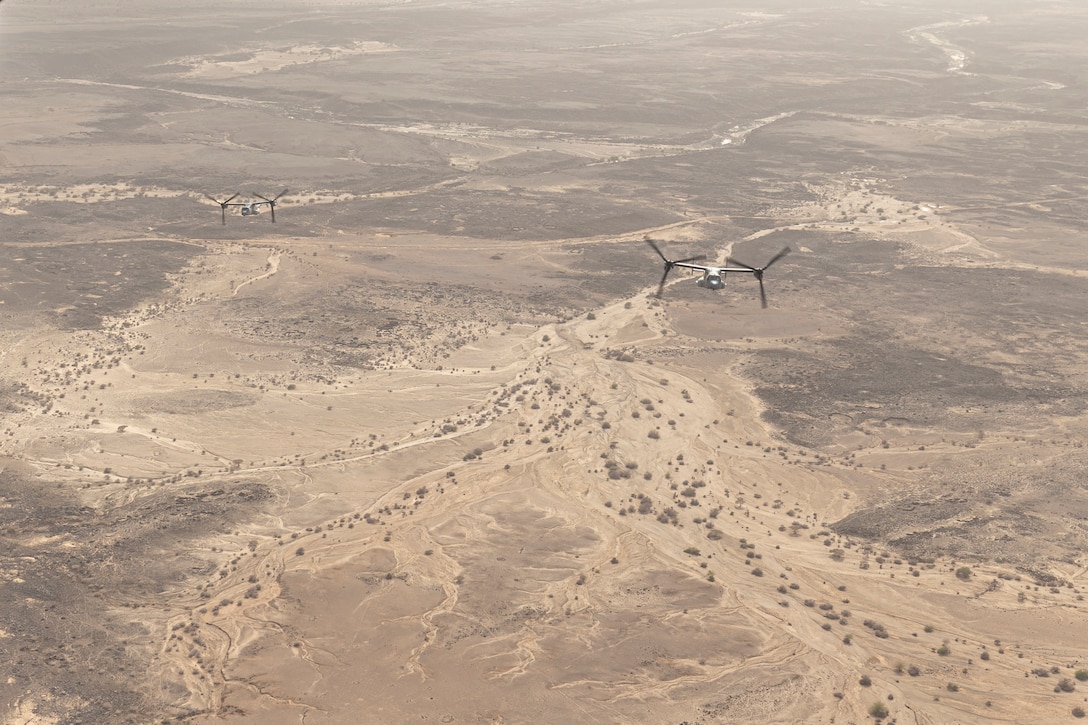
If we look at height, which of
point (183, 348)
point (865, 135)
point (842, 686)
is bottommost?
point (842, 686)

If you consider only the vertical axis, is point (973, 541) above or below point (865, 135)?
below

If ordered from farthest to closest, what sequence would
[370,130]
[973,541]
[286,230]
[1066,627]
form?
[370,130] < [286,230] < [973,541] < [1066,627]

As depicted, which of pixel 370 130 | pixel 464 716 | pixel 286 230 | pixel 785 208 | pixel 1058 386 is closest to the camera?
pixel 464 716

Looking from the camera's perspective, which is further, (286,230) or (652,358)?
(286,230)

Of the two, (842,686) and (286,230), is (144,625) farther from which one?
(286,230)

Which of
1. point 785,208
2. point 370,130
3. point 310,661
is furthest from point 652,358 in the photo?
point 370,130

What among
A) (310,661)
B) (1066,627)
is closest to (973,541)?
(1066,627)

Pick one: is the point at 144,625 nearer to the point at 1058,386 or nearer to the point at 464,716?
the point at 464,716
